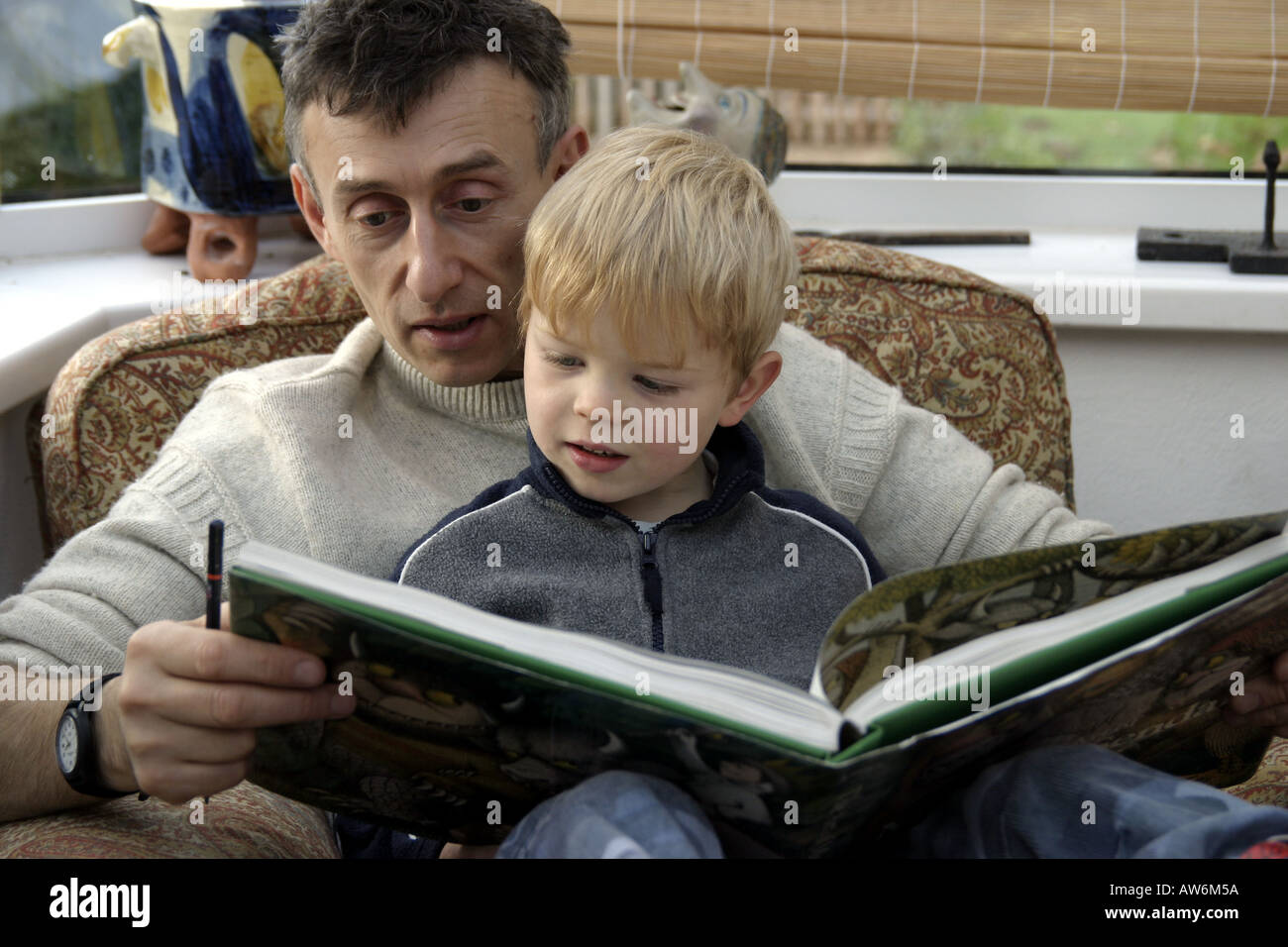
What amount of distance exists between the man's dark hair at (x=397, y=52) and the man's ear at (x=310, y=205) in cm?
7

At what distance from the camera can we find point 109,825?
106 cm

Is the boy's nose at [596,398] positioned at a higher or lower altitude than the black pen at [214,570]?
higher

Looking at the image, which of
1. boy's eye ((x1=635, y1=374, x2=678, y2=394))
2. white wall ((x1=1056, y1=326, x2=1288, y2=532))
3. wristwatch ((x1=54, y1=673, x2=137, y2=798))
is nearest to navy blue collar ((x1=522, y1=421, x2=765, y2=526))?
boy's eye ((x1=635, y1=374, x2=678, y2=394))

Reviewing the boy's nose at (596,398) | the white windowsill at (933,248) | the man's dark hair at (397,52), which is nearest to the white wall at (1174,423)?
the white windowsill at (933,248)

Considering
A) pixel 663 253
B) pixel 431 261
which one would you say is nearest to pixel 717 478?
pixel 663 253

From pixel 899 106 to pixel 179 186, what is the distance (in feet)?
5.00

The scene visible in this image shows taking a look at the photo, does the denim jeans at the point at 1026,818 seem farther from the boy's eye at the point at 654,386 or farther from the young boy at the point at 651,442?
the boy's eye at the point at 654,386

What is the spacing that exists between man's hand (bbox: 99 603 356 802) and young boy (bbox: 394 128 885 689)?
9.8 inches

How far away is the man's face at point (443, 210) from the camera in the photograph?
124cm

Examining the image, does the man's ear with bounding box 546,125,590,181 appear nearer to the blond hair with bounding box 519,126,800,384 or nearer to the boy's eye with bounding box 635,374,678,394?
the blond hair with bounding box 519,126,800,384

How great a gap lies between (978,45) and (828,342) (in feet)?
2.49

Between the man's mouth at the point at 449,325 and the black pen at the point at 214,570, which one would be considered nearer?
the black pen at the point at 214,570

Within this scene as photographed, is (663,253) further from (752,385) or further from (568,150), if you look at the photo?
(568,150)
